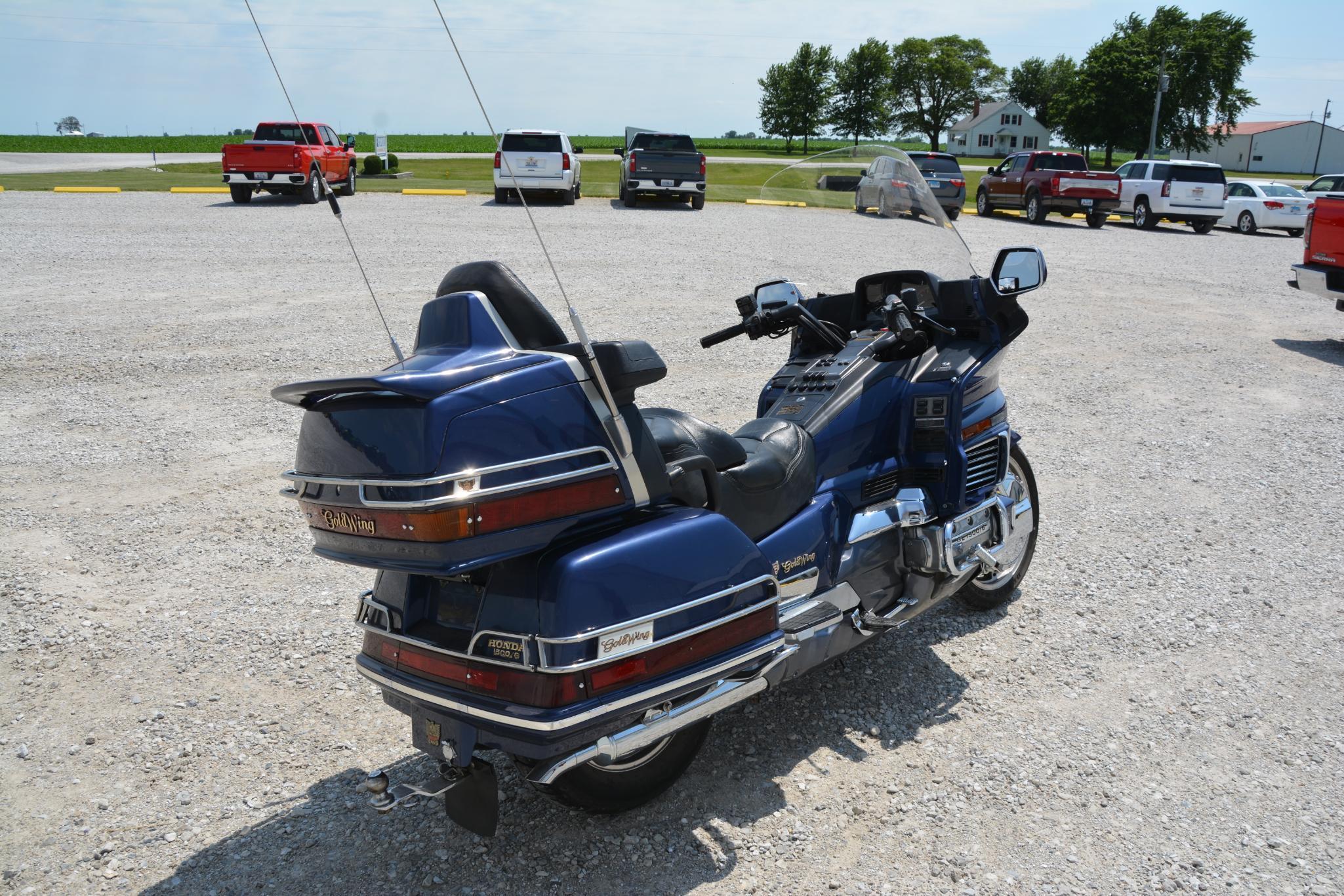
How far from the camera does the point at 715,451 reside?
307 cm

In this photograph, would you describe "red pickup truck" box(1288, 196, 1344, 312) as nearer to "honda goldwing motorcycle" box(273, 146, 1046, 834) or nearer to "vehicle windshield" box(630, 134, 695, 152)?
"honda goldwing motorcycle" box(273, 146, 1046, 834)

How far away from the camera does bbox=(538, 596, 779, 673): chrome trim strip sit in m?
2.40

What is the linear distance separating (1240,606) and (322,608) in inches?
168

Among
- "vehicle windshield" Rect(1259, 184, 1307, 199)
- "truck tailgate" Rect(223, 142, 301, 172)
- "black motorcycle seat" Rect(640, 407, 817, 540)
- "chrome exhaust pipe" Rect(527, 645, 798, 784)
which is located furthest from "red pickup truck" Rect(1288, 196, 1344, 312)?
"truck tailgate" Rect(223, 142, 301, 172)

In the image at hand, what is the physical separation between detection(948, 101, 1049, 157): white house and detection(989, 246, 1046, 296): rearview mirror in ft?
360

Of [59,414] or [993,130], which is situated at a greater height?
[993,130]

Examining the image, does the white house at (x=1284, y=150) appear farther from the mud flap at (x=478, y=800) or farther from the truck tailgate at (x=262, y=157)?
the mud flap at (x=478, y=800)

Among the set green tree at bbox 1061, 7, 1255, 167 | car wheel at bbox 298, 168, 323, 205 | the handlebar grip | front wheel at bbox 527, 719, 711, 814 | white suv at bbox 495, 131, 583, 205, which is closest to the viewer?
front wheel at bbox 527, 719, 711, 814

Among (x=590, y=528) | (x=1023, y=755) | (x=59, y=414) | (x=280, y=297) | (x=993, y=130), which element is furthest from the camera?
(x=993, y=130)

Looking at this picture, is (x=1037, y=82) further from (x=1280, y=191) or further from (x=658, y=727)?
(x=658, y=727)

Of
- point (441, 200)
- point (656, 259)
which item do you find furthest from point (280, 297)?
point (441, 200)

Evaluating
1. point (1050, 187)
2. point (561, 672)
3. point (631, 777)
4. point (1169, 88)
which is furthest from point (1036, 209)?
point (1169, 88)

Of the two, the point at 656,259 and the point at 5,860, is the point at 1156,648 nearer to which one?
the point at 5,860

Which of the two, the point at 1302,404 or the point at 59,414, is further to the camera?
the point at 1302,404
